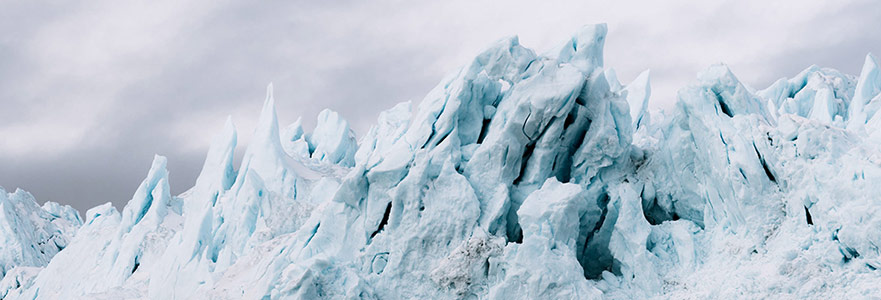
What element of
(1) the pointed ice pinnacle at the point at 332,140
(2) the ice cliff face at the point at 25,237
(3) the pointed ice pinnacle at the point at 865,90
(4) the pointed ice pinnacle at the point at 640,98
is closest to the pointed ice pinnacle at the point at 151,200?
(2) the ice cliff face at the point at 25,237

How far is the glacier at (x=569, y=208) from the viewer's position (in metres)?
15.7

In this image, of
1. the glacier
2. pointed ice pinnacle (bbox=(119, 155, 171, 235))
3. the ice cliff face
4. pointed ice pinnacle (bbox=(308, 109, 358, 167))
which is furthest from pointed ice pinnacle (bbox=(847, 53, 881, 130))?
the ice cliff face

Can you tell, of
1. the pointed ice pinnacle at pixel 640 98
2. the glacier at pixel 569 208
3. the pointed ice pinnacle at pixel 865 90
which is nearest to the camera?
the glacier at pixel 569 208

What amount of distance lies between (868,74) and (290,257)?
29.2m

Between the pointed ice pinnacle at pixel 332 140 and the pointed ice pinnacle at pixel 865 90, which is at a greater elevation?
the pointed ice pinnacle at pixel 332 140

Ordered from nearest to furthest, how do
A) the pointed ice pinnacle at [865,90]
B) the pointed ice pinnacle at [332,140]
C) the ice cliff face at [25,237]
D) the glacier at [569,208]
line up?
the glacier at [569,208] < the pointed ice pinnacle at [865,90] < the ice cliff face at [25,237] < the pointed ice pinnacle at [332,140]

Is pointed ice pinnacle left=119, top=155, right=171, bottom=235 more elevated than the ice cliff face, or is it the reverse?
pointed ice pinnacle left=119, top=155, right=171, bottom=235

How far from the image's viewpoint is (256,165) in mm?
28516

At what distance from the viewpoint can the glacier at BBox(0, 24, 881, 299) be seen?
15.7 metres

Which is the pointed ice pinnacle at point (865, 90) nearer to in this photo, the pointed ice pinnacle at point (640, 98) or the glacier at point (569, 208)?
the pointed ice pinnacle at point (640, 98)

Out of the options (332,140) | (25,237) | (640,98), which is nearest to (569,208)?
(640,98)

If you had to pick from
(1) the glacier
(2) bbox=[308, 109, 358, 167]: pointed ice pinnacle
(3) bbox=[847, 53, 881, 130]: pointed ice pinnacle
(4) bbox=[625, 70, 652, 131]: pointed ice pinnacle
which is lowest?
(3) bbox=[847, 53, 881, 130]: pointed ice pinnacle

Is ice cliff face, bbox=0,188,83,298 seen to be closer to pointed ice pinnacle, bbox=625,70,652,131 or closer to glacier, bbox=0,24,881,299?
glacier, bbox=0,24,881,299

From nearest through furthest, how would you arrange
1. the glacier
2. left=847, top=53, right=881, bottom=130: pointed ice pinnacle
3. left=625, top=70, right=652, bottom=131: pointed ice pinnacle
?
Result: the glacier → left=625, top=70, right=652, bottom=131: pointed ice pinnacle → left=847, top=53, right=881, bottom=130: pointed ice pinnacle
